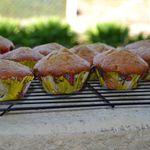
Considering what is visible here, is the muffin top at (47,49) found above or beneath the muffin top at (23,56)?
beneath

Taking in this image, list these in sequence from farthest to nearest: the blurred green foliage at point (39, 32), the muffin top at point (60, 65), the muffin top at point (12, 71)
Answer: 1. the blurred green foliage at point (39, 32)
2. the muffin top at point (60, 65)
3. the muffin top at point (12, 71)

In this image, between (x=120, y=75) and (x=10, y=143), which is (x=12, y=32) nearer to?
(x=120, y=75)

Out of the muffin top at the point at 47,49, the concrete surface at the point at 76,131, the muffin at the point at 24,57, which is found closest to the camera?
the concrete surface at the point at 76,131

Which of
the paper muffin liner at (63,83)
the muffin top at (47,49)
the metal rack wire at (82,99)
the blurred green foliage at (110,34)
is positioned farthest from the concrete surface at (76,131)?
the blurred green foliage at (110,34)

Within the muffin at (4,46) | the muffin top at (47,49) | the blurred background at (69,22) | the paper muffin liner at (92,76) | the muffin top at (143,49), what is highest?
the muffin top at (143,49)

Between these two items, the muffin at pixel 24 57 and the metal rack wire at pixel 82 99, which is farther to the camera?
the muffin at pixel 24 57


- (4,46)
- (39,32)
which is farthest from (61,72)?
(39,32)

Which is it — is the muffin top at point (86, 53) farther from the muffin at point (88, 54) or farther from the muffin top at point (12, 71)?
the muffin top at point (12, 71)

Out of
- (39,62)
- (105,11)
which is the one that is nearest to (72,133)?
(39,62)
